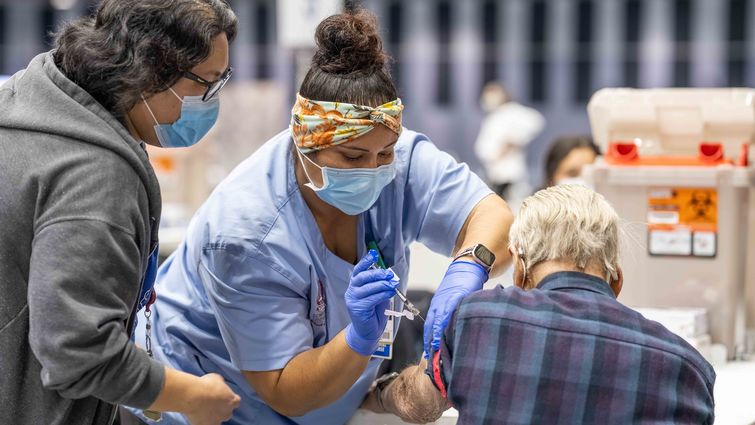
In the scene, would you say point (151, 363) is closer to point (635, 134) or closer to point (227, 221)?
point (227, 221)

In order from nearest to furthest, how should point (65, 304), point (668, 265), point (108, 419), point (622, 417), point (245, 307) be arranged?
1. point (65, 304)
2. point (622, 417)
3. point (108, 419)
4. point (245, 307)
5. point (668, 265)

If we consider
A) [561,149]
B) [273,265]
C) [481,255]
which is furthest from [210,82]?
[561,149]

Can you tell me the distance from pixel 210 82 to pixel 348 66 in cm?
34

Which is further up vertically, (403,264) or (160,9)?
(160,9)

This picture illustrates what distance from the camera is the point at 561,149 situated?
14.9ft

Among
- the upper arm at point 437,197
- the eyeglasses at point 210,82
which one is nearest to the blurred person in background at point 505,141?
the upper arm at point 437,197

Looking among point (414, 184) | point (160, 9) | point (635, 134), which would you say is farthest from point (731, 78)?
point (160, 9)

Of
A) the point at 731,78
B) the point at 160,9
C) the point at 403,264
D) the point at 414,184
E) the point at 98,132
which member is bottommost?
the point at 731,78

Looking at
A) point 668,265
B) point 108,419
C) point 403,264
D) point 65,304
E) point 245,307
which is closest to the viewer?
point 65,304

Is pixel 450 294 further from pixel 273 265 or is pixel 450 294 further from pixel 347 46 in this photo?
pixel 347 46

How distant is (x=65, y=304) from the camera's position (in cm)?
138

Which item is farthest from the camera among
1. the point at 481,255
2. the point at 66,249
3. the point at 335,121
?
the point at 481,255

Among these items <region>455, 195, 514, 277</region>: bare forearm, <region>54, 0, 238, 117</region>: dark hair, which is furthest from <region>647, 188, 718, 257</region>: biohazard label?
<region>54, 0, 238, 117</region>: dark hair

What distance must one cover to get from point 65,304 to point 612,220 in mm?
923
